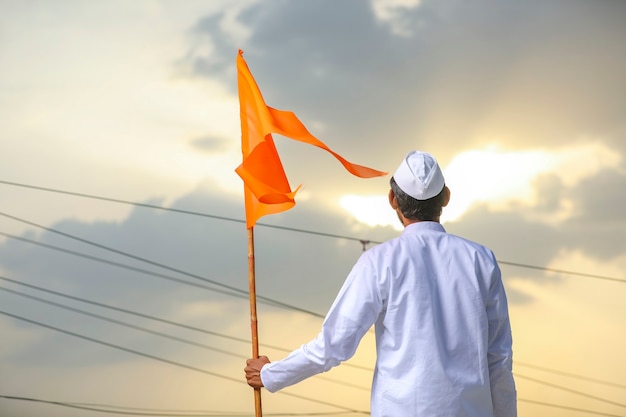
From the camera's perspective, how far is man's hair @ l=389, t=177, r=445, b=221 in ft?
14.4

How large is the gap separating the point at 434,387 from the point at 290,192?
1.65 metres

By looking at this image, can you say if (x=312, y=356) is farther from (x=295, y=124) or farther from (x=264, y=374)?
(x=295, y=124)

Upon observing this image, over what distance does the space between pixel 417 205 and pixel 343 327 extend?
740mm

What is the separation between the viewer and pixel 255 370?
185 inches

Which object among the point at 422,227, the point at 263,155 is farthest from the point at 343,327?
the point at 263,155

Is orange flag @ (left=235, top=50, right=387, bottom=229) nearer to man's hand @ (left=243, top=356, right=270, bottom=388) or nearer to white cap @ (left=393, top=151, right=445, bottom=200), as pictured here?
white cap @ (left=393, top=151, right=445, bottom=200)

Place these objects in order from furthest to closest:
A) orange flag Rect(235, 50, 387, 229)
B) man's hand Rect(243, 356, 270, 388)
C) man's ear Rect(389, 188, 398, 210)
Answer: orange flag Rect(235, 50, 387, 229)
man's hand Rect(243, 356, 270, 388)
man's ear Rect(389, 188, 398, 210)

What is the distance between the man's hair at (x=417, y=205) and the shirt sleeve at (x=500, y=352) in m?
0.46

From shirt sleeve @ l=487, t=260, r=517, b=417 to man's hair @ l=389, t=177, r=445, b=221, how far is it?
0.46m

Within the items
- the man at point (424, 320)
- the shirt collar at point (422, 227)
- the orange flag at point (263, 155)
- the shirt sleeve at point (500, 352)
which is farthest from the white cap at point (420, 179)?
the orange flag at point (263, 155)

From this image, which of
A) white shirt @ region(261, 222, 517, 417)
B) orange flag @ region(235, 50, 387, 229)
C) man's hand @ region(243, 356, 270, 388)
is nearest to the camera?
white shirt @ region(261, 222, 517, 417)

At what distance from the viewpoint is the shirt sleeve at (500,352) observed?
4418mm

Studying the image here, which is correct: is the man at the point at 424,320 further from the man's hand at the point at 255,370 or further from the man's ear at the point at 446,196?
the man's hand at the point at 255,370

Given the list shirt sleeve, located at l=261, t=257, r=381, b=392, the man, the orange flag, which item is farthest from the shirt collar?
the orange flag
